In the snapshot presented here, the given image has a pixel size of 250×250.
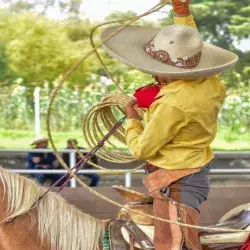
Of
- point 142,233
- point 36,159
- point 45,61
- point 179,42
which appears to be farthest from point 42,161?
point 179,42

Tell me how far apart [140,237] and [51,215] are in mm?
435

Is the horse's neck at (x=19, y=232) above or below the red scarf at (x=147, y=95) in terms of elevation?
below

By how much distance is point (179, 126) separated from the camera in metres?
2.92

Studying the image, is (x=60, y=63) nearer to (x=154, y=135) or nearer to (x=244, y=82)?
(x=244, y=82)

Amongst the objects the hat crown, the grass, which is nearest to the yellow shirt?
the hat crown

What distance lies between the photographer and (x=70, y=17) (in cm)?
952

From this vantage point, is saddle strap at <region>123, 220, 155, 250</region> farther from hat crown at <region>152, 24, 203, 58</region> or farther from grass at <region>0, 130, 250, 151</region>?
grass at <region>0, 130, 250, 151</region>

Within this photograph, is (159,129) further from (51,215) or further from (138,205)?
(51,215)

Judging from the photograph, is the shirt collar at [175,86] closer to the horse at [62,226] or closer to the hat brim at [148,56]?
the hat brim at [148,56]

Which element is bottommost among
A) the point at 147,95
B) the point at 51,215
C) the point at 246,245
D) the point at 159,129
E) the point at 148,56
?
the point at 246,245

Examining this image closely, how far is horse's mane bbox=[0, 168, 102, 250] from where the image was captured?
3145 millimetres

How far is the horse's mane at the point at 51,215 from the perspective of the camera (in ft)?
10.3

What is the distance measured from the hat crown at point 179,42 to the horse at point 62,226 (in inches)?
28.2

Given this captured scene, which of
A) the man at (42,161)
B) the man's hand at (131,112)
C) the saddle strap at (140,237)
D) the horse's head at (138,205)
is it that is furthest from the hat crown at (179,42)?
the man at (42,161)
